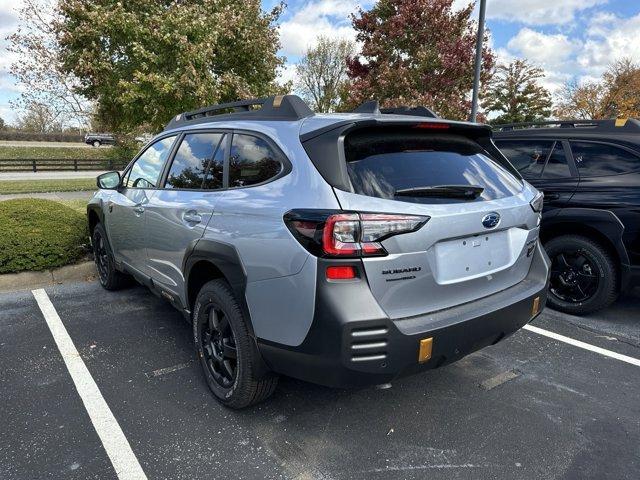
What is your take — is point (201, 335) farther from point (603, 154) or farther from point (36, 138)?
point (36, 138)

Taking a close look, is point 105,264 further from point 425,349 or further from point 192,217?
point 425,349

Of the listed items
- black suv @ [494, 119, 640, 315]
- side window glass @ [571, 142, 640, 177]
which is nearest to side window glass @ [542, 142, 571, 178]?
black suv @ [494, 119, 640, 315]

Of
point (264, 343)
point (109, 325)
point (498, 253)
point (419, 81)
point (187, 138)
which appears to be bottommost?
point (109, 325)

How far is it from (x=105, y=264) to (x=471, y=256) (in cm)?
403

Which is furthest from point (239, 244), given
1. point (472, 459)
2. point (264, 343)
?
point (472, 459)

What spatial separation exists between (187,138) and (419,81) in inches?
503

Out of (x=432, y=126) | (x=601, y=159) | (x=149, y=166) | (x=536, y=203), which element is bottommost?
(x=536, y=203)

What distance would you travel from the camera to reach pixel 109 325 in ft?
13.0

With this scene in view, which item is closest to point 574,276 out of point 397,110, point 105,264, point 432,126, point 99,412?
point 397,110

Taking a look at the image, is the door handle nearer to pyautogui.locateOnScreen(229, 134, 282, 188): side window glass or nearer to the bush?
pyautogui.locateOnScreen(229, 134, 282, 188): side window glass

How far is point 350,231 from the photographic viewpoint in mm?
1978

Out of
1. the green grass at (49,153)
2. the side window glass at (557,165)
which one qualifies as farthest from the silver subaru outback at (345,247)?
the green grass at (49,153)

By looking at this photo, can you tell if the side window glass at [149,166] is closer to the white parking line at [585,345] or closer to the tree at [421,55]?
the white parking line at [585,345]

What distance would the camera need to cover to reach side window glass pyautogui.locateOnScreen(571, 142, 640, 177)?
13.5 ft
